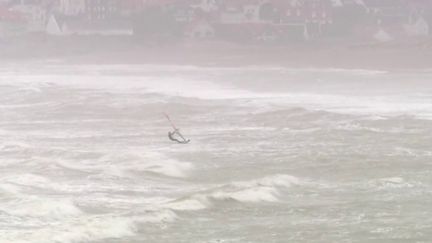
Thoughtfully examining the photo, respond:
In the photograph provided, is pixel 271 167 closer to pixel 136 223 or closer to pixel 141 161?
pixel 141 161

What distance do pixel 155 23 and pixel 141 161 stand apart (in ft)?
168

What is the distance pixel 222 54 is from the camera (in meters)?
70.0

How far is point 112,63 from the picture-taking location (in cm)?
7388

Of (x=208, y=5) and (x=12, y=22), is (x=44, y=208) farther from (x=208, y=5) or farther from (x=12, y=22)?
(x=12, y=22)

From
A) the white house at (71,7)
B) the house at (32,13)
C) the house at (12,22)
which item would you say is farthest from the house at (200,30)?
the house at (12,22)

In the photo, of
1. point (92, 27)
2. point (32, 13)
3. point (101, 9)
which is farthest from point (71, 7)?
point (32, 13)

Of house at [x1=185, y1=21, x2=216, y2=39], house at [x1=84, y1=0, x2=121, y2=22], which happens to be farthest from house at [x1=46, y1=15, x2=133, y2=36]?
house at [x1=185, y1=21, x2=216, y2=39]

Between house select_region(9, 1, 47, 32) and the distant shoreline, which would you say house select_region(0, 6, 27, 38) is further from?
the distant shoreline

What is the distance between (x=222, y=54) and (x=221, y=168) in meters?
47.6

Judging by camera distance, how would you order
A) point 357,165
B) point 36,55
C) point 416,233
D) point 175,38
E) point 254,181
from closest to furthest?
Answer: point 416,233
point 254,181
point 357,165
point 175,38
point 36,55

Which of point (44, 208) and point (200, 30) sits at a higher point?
point (44, 208)

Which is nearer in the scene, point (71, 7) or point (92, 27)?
point (92, 27)

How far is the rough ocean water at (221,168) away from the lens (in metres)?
16.2

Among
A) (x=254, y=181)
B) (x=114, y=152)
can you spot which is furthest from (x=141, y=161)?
(x=254, y=181)
